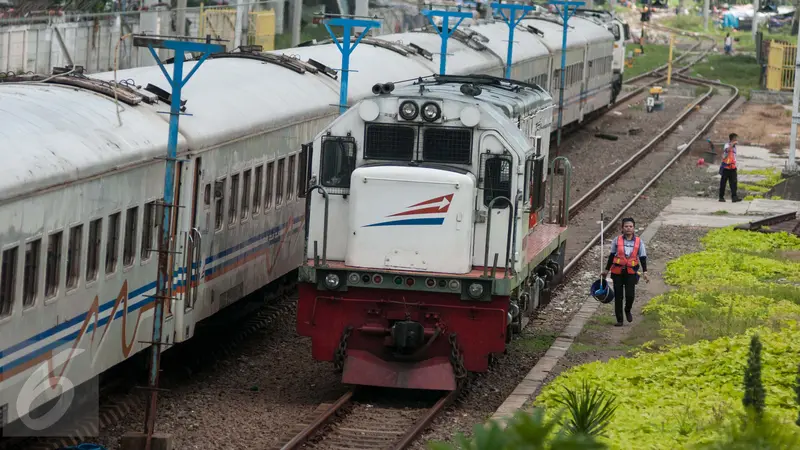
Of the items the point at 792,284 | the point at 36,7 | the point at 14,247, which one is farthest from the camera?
the point at 36,7

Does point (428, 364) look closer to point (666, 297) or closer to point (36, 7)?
point (666, 297)

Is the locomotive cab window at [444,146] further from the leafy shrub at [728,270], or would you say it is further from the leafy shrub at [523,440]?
the leafy shrub at [523,440]

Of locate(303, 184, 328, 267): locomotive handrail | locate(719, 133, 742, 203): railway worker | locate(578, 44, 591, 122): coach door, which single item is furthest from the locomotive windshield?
locate(578, 44, 591, 122): coach door

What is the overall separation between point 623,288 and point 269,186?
5055 mm

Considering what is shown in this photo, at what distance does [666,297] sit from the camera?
20.1 meters

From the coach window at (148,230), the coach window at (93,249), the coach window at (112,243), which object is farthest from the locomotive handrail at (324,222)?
the coach window at (93,249)

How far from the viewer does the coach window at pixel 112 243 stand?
12.5m

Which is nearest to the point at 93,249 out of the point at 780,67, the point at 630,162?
the point at 630,162

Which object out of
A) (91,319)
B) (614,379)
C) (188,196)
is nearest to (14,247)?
(91,319)

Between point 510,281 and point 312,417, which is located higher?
point 510,281

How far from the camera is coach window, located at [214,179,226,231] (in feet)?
49.6

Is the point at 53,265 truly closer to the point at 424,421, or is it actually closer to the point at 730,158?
the point at 424,421

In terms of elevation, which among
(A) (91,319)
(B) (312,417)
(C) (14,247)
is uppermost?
(C) (14,247)

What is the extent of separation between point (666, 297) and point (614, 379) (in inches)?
230
